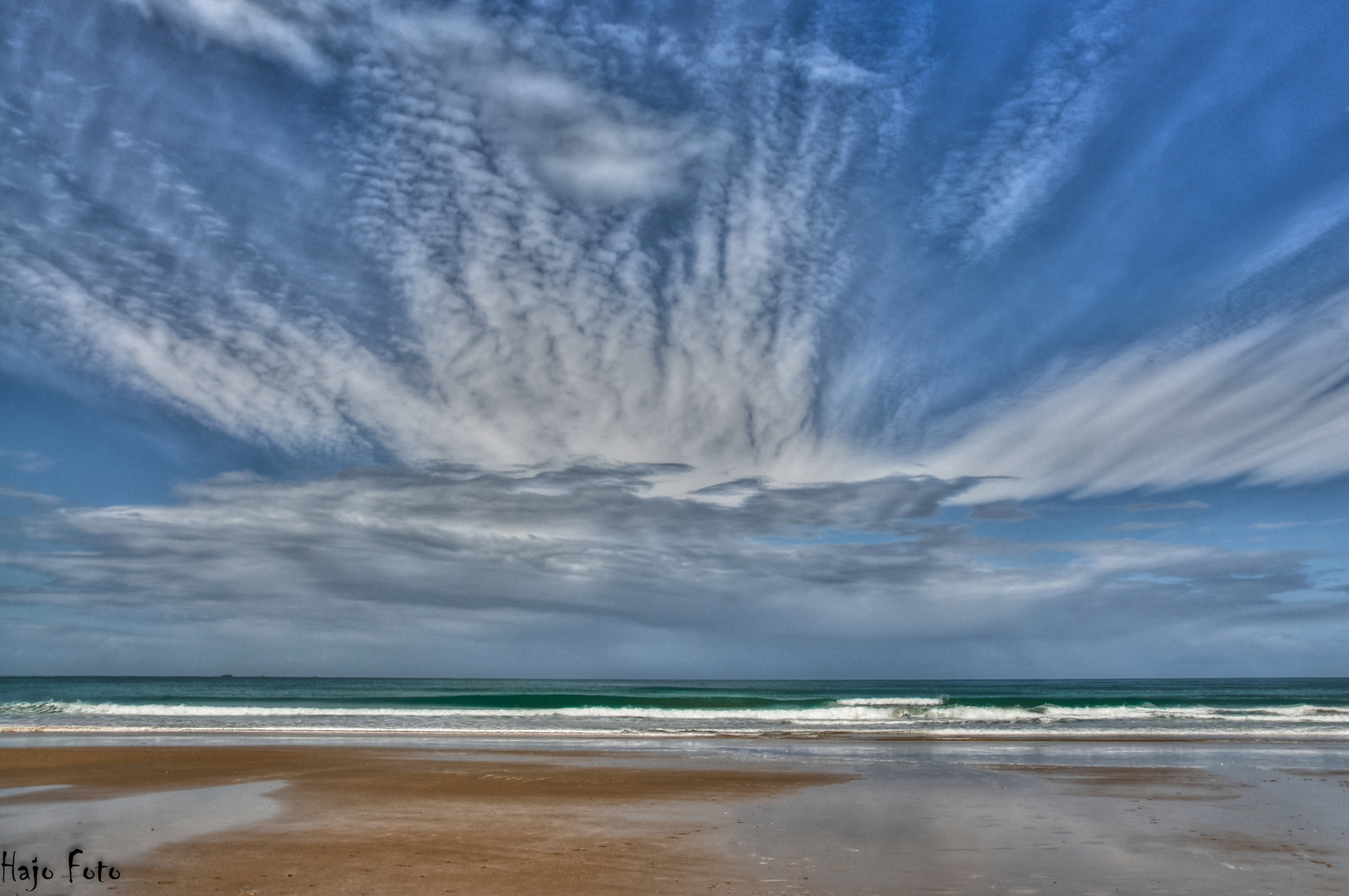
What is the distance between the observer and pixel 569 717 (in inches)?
1342

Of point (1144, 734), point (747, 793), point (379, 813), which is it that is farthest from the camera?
point (1144, 734)

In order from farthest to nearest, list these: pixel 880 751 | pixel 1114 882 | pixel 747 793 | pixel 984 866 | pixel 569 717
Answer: pixel 569 717
pixel 880 751
pixel 747 793
pixel 984 866
pixel 1114 882

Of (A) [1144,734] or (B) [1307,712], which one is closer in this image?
(A) [1144,734]

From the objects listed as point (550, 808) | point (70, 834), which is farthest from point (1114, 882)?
point (70, 834)

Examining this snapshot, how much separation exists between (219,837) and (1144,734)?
26668 millimetres

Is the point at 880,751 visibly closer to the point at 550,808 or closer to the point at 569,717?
the point at 550,808

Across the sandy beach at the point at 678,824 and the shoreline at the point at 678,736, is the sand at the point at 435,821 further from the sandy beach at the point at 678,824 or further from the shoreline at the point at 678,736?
the shoreline at the point at 678,736

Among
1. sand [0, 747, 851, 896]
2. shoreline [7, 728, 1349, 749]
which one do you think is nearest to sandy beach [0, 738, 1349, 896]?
sand [0, 747, 851, 896]
